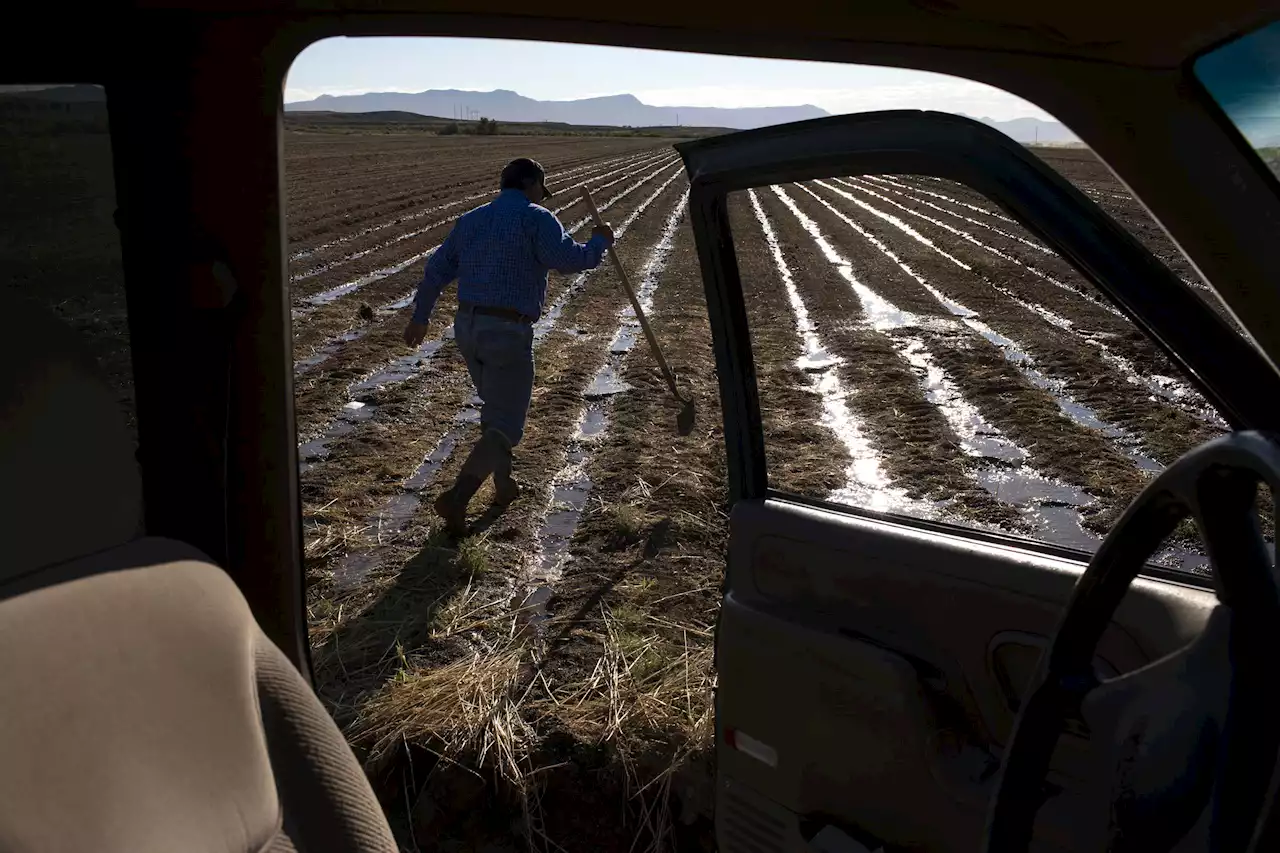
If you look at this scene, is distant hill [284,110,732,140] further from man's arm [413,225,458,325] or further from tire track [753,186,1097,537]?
man's arm [413,225,458,325]

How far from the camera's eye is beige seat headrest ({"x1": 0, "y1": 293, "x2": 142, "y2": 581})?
138 centimetres

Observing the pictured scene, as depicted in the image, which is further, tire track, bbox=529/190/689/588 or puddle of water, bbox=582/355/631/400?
puddle of water, bbox=582/355/631/400

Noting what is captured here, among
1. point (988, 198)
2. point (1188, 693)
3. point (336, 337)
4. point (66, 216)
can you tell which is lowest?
point (336, 337)

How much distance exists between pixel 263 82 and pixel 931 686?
1.63 m

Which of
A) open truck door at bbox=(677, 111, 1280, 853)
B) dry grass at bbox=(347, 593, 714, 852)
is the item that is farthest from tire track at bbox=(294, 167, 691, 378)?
open truck door at bbox=(677, 111, 1280, 853)

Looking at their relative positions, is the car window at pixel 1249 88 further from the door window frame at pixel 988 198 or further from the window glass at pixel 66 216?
the window glass at pixel 66 216

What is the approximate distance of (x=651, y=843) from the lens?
3.06 m

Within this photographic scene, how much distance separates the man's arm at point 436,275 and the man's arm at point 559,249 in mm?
439

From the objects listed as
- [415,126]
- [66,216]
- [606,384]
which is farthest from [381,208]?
[415,126]

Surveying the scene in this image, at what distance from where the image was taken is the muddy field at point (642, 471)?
3195mm

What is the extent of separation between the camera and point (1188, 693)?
1248 millimetres

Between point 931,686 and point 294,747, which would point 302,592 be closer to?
point 294,747

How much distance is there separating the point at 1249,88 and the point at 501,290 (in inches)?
151

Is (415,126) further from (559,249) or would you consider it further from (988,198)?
(988,198)
